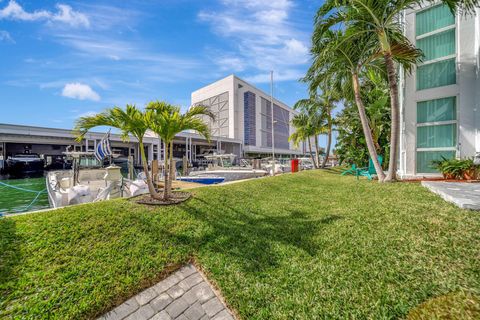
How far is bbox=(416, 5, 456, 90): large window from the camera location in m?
8.41

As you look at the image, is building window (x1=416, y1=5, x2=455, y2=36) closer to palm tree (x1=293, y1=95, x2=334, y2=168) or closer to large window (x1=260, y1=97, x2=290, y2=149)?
palm tree (x1=293, y1=95, x2=334, y2=168)

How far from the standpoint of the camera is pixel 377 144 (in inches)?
508

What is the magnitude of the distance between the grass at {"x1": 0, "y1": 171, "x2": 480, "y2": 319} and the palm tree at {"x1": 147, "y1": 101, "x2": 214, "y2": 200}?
5.04 ft

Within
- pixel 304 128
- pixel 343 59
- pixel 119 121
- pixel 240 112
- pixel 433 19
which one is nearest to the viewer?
pixel 119 121

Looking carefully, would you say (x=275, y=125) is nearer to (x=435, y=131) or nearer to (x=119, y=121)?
(x=435, y=131)

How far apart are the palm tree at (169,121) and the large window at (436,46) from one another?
29.8ft

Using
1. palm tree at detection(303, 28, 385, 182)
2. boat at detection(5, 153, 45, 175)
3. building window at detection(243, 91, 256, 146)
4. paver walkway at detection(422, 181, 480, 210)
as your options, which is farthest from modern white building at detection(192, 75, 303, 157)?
paver walkway at detection(422, 181, 480, 210)

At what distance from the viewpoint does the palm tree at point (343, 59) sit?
837cm

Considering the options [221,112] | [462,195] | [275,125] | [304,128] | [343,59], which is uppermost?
[221,112]

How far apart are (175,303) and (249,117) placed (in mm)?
64322

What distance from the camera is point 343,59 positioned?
9.01 m

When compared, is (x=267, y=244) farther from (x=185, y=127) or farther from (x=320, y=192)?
(x=320, y=192)

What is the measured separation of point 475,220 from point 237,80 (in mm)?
64876

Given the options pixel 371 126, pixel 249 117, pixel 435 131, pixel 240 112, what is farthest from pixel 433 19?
pixel 249 117
